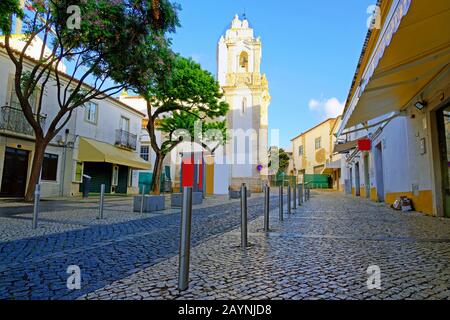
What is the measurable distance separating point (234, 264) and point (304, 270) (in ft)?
2.43

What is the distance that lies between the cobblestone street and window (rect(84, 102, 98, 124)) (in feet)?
53.0

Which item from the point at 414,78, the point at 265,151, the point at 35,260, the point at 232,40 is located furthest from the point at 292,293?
the point at 232,40

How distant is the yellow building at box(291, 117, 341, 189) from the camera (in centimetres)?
4228

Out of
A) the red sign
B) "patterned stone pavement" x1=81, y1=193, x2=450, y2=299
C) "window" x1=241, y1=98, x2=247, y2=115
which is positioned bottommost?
"patterned stone pavement" x1=81, y1=193, x2=450, y2=299

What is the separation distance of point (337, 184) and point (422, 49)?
3803 centimetres

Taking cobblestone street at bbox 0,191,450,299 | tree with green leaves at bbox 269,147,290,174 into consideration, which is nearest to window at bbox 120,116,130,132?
cobblestone street at bbox 0,191,450,299

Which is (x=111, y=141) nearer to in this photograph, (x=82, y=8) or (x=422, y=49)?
(x=82, y=8)

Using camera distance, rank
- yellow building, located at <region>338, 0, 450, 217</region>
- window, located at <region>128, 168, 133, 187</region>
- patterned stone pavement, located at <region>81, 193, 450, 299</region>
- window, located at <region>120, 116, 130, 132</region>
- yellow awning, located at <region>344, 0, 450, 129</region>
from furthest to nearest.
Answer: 1. window, located at <region>128, 168, 133, 187</region>
2. window, located at <region>120, 116, 130, 132</region>
3. yellow building, located at <region>338, 0, 450, 217</region>
4. yellow awning, located at <region>344, 0, 450, 129</region>
5. patterned stone pavement, located at <region>81, 193, 450, 299</region>

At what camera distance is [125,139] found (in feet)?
80.2

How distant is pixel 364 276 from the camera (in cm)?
286

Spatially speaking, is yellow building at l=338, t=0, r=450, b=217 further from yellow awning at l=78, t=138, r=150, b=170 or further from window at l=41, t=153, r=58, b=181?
window at l=41, t=153, r=58, b=181

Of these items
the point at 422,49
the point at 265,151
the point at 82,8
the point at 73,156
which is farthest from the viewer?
the point at 265,151

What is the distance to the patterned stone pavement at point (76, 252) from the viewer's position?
267cm

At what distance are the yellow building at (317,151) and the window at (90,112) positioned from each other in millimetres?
27445
